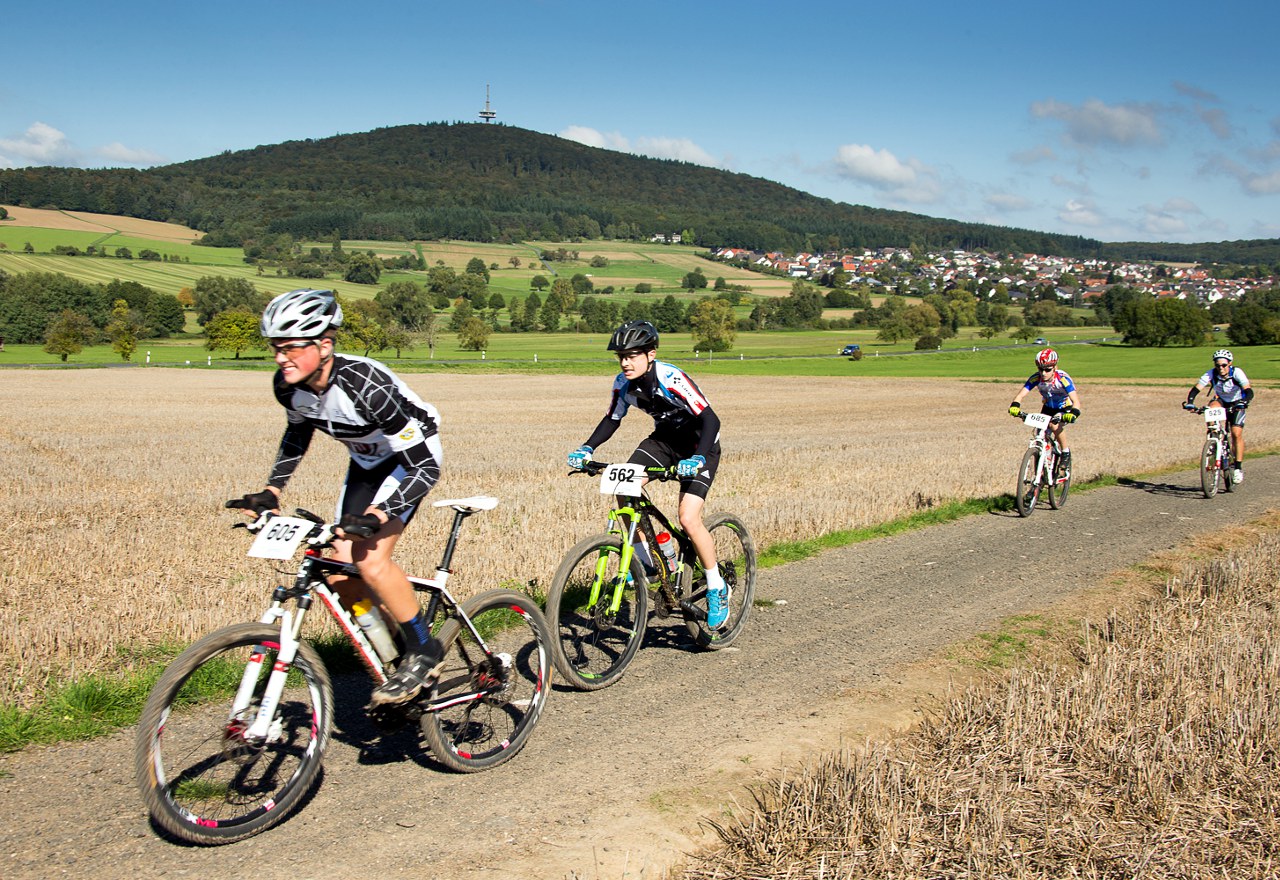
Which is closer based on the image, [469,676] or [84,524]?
[469,676]

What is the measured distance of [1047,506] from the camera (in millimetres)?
14438

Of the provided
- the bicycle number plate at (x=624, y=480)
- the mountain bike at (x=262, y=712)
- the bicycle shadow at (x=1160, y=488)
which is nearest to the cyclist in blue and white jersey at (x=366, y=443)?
the mountain bike at (x=262, y=712)

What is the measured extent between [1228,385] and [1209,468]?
1753mm

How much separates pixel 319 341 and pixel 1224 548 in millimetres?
10984

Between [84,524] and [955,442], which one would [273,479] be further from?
[955,442]

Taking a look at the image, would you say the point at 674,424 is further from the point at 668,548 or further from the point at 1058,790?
the point at 1058,790

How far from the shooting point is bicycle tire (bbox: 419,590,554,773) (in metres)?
5.03

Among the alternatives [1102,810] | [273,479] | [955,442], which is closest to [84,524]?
[273,479]

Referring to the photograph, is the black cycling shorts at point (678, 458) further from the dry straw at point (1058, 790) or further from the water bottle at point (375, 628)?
the water bottle at point (375, 628)

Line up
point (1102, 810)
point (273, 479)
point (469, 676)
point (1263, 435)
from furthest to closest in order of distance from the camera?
point (1263, 435) < point (469, 676) < point (273, 479) < point (1102, 810)

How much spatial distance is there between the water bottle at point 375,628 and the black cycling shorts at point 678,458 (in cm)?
251

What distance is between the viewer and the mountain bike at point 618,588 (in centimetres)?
620

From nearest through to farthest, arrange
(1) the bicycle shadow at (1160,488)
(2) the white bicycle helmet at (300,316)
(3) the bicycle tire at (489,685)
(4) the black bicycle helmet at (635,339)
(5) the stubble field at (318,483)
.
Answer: (2) the white bicycle helmet at (300,316)
(3) the bicycle tire at (489,685)
(4) the black bicycle helmet at (635,339)
(5) the stubble field at (318,483)
(1) the bicycle shadow at (1160,488)

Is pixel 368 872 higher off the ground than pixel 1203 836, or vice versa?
pixel 1203 836
